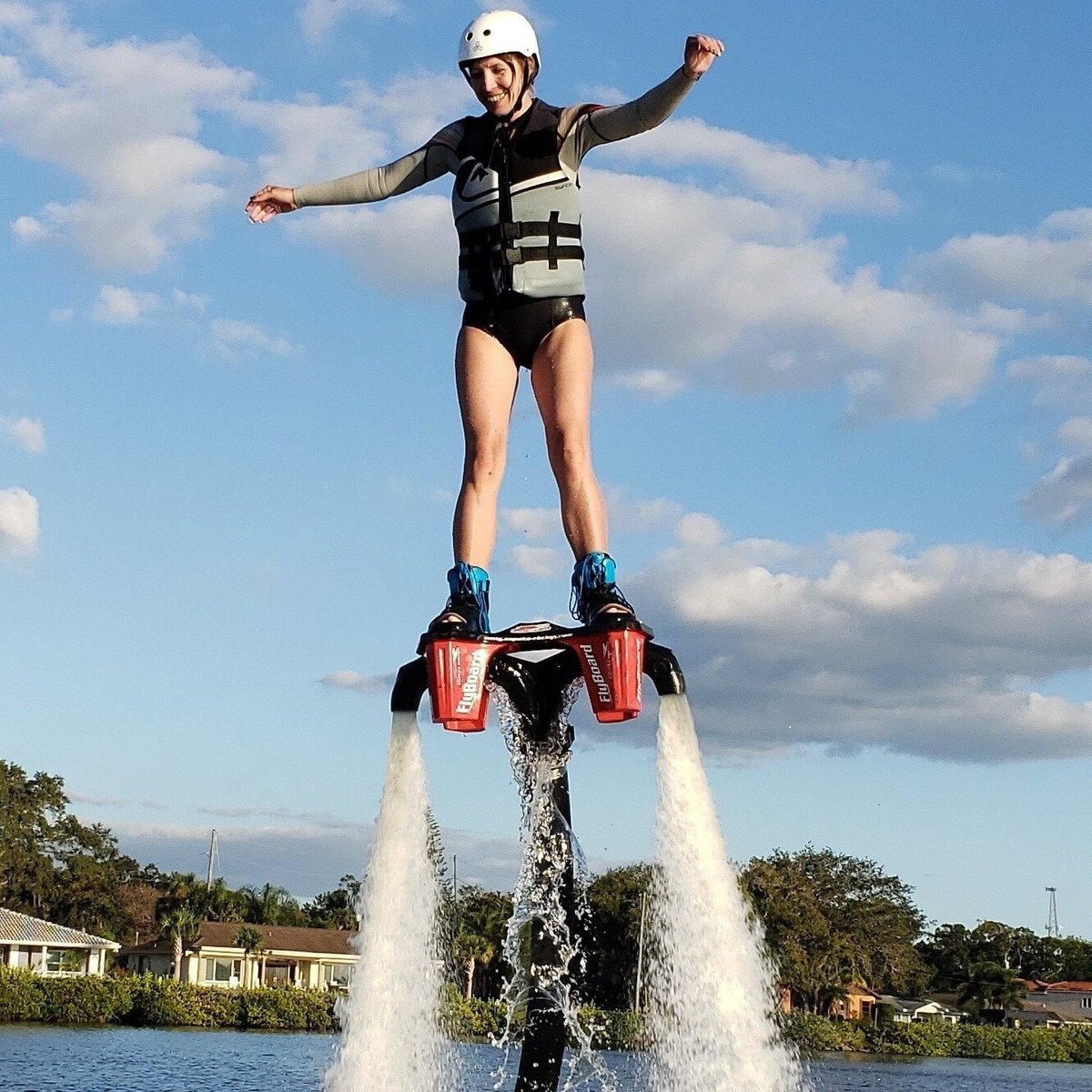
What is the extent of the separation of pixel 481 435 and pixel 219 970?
222 feet

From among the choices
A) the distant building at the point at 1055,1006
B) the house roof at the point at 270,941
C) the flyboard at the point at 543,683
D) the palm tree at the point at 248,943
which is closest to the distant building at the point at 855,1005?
the distant building at the point at 1055,1006

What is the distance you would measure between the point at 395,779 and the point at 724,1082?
1928 mm

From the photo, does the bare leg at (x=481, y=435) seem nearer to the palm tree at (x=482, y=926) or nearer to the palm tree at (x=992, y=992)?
the palm tree at (x=482, y=926)

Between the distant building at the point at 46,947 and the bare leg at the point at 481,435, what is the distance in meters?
57.6

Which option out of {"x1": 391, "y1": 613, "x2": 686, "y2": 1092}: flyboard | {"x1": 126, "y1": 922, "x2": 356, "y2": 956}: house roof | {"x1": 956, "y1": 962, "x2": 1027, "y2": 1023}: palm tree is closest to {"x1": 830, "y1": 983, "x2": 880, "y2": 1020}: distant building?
{"x1": 956, "y1": 962, "x2": 1027, "y2": 1023}: palm tree

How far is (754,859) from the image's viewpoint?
70.0m

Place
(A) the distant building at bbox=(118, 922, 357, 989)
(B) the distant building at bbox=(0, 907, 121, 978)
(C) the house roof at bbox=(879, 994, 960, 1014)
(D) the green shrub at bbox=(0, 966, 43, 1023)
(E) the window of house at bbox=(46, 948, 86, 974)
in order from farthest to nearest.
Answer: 1. (C) the house roof at bbox=(879, 994, 960, 1014)
2. (A) the distant building at bbox=(118, 922, 357, 989)
3. (E) the window of house at bbox=(46, 948, 86, 974)
4. (B) the distant building at bbox=(0, 907, 121, 978)
5. (D) the green shrub at bbox=(0, 966, 43, 1023)

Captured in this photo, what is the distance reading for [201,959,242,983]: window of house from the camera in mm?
70125

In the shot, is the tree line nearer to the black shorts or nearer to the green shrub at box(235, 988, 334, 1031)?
the green shrub at box(235, 988, 334, 1031)

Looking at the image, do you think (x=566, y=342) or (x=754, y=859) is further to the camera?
(x=754, y=859)

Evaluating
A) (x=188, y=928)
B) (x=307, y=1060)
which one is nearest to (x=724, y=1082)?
(x=307, y=1060)

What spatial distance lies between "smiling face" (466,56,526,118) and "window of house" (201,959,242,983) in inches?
2667

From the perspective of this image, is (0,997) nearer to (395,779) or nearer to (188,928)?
(188,928)

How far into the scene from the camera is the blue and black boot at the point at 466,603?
6883 millimetres
